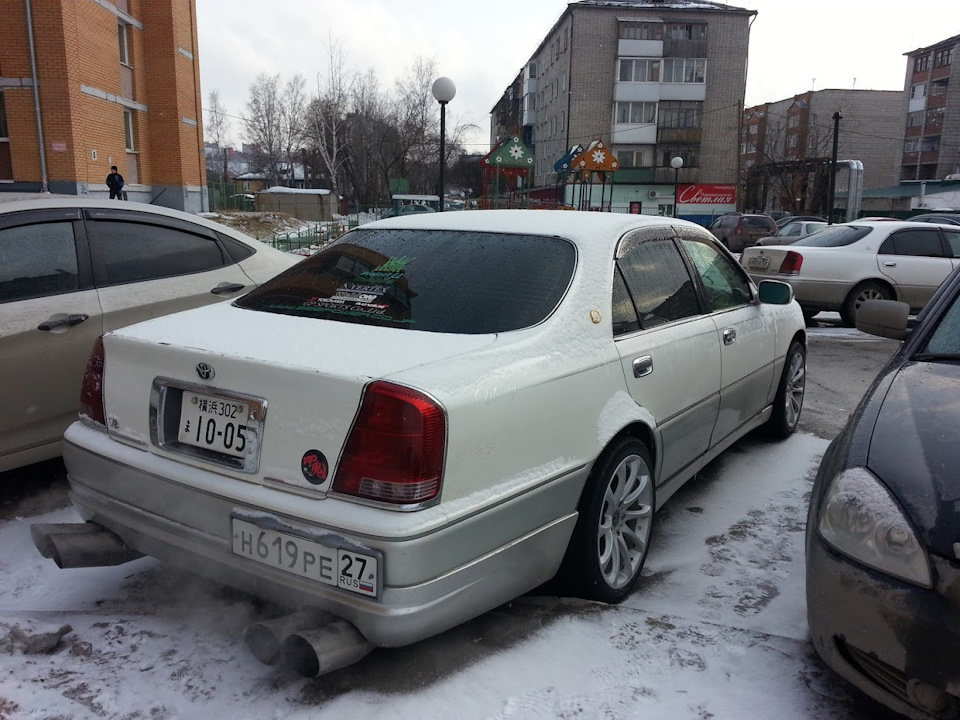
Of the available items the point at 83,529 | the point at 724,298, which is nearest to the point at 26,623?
the point at 83,529

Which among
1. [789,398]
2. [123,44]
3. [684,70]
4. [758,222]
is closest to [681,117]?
[684,70]

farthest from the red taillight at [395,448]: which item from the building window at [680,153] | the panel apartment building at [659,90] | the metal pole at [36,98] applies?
the building window at [680,153]

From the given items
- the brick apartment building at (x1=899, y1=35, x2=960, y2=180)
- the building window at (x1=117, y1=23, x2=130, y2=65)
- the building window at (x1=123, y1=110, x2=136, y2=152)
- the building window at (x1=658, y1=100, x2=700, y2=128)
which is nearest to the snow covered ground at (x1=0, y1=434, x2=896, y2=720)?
the building window at (x1=123, y1=110, x2=136, y2=152)

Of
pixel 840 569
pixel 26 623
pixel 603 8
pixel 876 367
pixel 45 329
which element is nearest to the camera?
pixel 840 569

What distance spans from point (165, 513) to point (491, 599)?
1.12 metres

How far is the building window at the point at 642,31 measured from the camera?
5366 cm

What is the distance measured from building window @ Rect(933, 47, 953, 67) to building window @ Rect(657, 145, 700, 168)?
31133 millimetres

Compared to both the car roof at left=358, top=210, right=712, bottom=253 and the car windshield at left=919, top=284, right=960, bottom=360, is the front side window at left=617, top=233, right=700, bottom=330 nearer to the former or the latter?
the car roof at left=358, top=210, right=712, bottom=253

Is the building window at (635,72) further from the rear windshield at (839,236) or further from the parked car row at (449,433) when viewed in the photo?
the parked car row at (449,433)

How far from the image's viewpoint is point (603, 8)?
176 feet

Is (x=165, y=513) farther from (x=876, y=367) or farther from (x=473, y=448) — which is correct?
(x=876, y=367)

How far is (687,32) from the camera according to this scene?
5388cm

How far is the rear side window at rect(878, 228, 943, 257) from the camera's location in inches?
414

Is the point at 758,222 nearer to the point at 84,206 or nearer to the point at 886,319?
the point at 886,319
